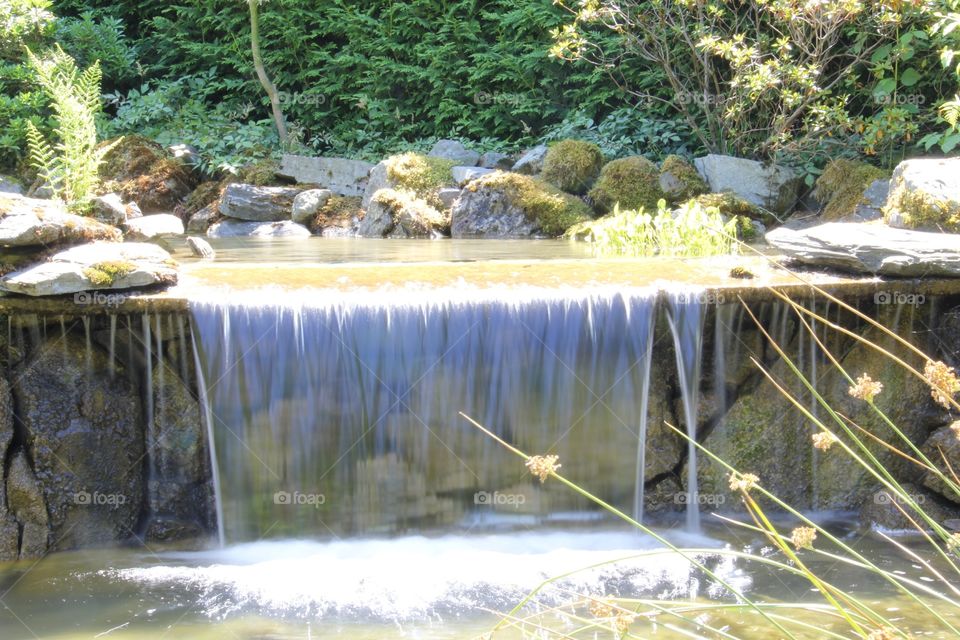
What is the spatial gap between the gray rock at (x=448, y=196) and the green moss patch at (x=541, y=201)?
386 mm

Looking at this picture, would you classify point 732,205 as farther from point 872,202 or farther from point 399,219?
point 399,219

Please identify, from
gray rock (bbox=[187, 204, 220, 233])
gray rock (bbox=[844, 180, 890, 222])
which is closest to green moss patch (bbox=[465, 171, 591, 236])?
gray rock (bbox=[844, 180, 890, 222])

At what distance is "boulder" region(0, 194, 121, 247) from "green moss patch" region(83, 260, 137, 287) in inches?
21.9

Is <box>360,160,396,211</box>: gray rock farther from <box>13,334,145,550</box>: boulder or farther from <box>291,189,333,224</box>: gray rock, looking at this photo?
<box>13,334,145,550</box>: boulder

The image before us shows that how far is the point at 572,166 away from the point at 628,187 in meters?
0.83

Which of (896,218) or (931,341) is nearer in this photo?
(931,341)

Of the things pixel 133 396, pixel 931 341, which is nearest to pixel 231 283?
pixel 133 396

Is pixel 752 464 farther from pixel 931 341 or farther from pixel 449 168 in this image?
pixel 449 168

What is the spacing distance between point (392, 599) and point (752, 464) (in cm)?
260

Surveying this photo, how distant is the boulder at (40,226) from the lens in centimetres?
545

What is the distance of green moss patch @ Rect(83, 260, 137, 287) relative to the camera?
17.2 ft

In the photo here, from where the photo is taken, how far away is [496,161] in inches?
504

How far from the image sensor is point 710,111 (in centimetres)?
1188

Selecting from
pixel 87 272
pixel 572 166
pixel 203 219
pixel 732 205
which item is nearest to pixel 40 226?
pixel 87 272
